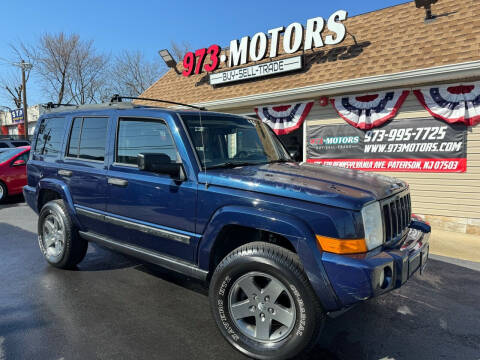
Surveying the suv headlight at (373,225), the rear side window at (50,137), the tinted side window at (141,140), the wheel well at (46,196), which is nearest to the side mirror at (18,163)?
the rear side window at (50,137)

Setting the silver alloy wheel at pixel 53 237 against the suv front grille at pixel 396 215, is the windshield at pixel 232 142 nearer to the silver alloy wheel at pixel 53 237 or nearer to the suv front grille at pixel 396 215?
the suv front grille at pixel 396 215

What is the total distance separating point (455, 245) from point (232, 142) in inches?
177

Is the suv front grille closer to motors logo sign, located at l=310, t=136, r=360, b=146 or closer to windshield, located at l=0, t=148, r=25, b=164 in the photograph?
motors logo sign, located at l=310, t=136, r=360, b=146

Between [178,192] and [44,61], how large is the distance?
36.1m

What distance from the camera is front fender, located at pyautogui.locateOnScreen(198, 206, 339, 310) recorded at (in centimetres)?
224

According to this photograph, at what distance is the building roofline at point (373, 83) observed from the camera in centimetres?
599

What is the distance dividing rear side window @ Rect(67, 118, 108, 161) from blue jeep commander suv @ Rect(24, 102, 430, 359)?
1 cm

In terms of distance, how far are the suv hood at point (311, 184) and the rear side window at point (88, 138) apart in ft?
4.96

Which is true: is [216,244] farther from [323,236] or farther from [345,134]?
[345,134]

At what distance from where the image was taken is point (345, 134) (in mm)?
7832

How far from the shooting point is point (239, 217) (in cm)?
251

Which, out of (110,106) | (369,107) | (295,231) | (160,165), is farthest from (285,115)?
(295,231)

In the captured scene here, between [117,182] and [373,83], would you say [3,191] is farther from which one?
[373,83]

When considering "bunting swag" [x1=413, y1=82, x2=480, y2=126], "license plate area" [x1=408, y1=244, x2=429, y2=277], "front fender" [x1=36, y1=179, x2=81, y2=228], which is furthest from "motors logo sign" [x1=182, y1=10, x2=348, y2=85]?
"license plate area" [x1=408, y1=244, x2=429, y2=277]
